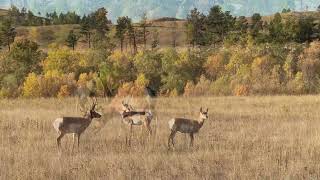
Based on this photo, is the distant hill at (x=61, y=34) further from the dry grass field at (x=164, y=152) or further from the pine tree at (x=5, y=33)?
the dry grass field at (x=164, y=152)

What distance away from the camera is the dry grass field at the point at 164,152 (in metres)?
11.8

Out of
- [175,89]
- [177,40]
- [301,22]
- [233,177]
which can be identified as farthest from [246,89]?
[177,40]

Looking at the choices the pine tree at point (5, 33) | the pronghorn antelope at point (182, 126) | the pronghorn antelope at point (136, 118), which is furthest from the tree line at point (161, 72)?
the pronghorn antelope at point (182, 126)

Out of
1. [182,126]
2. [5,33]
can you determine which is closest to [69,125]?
[182,126]

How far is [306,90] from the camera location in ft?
172

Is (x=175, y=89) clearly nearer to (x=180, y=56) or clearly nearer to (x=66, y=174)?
(x=180, y=56)

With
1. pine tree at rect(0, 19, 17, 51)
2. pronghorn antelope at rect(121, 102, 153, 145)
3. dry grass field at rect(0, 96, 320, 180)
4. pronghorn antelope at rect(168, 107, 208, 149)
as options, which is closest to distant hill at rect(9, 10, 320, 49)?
pine tree at rect(0, 19, 17, 51)

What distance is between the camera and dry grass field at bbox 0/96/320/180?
11.8 m

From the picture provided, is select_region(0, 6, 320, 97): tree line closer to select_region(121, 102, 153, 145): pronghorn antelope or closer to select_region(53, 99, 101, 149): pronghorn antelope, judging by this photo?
select_region(121, 102, 153, 145): pronghorn antelope

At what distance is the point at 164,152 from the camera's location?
1465cm

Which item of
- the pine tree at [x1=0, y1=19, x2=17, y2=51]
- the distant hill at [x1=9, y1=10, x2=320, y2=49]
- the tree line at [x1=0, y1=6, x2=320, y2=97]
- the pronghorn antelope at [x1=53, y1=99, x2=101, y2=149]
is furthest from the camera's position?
the distant hill at [x1=9, y1=10, x2=320, y2=49]

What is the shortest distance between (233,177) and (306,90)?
42.9 metres

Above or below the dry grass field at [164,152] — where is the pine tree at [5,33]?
above

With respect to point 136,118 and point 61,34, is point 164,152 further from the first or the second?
point 61,34
